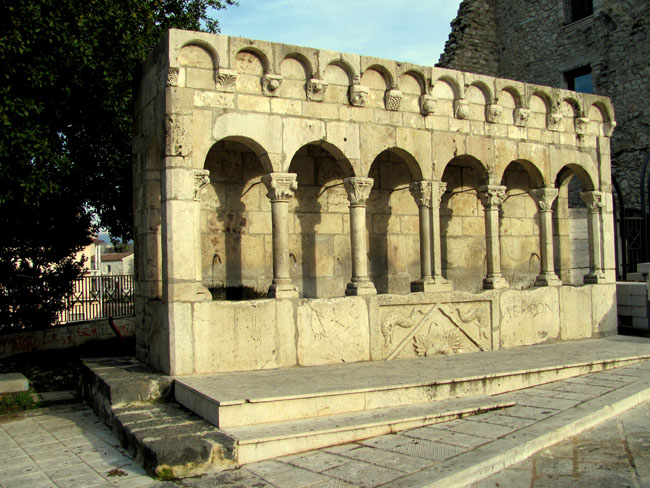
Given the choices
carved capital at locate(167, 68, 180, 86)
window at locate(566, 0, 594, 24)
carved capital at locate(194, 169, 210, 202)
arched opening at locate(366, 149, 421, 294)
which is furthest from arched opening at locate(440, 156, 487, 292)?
window at locate(566, 0, 594, 24)

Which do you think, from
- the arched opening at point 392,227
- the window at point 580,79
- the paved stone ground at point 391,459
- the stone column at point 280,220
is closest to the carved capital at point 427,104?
the arched opening at point 392,227

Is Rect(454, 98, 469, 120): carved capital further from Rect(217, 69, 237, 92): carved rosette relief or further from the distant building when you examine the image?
the distant building

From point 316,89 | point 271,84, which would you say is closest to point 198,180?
point 271,84

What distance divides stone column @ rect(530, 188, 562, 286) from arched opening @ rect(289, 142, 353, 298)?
3.26m

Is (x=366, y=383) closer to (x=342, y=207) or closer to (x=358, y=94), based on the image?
(x=342, y=207)

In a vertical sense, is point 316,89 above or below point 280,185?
above

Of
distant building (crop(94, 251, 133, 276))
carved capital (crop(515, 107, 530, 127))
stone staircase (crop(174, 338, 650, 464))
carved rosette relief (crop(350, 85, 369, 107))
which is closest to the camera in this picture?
stone staircase (crop(174, 338, 650, 464))

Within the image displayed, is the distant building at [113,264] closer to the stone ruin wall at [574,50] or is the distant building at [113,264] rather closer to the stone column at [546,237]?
the stone ruin wall at [574,50]

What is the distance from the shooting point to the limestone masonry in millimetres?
7109

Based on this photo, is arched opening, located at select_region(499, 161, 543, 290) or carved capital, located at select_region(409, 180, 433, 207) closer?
carved capital, located at select_region(409, 180, 433, 207)

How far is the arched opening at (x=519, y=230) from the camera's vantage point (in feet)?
35.7

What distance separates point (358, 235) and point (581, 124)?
4.95 m

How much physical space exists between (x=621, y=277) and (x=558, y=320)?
16.7 ft

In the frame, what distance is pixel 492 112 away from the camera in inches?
371
